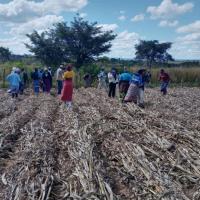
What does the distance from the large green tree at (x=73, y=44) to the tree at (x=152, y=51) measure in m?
18.7

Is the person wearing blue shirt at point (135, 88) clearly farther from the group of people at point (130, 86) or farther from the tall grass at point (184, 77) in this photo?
the tall grass at point (184, 77)

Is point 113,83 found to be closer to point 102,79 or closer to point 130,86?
point 130,86

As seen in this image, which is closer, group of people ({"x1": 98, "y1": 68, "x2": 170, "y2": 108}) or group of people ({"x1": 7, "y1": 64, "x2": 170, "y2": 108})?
group of people ({"x1": 7, "y1": 64, "x2": 170, "y2": 108})

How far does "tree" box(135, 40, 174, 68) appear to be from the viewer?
58250mm

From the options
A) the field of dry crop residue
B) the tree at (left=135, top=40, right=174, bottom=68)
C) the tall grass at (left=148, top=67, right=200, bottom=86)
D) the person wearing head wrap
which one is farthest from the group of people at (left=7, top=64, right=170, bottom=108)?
the tree at (left=135, top=40, right=174, bottom=68)

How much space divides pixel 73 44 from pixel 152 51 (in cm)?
2101

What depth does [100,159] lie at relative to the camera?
728cm

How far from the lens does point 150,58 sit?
59688 millimetres

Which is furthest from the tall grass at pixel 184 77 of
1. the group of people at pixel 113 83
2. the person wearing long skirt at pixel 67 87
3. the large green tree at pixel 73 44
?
the person wearing long skirt at pixel 67 87

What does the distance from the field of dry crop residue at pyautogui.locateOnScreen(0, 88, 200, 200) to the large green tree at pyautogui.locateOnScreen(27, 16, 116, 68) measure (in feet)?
95.0

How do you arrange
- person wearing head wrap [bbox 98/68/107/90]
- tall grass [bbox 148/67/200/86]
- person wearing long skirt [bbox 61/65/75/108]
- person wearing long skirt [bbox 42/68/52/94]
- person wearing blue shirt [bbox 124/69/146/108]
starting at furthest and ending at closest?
tall grass [bbox 148/67/200/86] → person wearing head wrap [bbox 98/68/107/90] → person wearing long skirt [bbox 42/68/52/94] → person wearing blue shirt [bbox 124/69/146/108] → person wearing long skirt [bbox 61/65/75/108]

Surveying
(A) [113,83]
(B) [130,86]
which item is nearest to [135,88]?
(B) [130,86]

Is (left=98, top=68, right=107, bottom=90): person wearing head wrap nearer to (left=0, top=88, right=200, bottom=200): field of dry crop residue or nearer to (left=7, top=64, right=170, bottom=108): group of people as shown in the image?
(left=7, top=64, right=170, bottom=108): group of people

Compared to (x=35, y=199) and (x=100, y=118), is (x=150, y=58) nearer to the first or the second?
(x=100, y=118)
